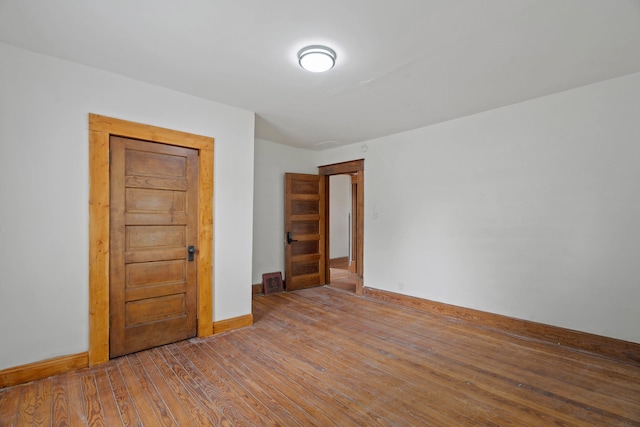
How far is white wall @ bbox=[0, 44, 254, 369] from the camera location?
226 centimetres

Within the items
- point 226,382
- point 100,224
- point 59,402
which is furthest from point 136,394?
point 100,224

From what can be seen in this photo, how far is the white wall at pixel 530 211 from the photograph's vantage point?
2787mm

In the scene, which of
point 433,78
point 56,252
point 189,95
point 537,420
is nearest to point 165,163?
point 189,95

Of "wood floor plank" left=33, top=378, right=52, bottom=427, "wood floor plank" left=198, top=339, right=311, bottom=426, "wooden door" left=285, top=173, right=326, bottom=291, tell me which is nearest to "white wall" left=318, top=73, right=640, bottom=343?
"wooden door" left=285, top=173, right=326, bottom=291

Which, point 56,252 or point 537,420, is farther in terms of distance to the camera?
point 56,252

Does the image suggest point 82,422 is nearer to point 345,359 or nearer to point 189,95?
point 345,359

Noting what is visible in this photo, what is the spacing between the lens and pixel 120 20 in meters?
1.96

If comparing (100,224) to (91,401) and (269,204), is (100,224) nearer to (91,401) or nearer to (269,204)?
(91,401)

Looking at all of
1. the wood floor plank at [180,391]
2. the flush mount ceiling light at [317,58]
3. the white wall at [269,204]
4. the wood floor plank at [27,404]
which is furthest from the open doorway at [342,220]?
the wood floor plank at [27,404]

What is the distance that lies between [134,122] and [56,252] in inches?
53.5

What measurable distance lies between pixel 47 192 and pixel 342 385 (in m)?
2.95

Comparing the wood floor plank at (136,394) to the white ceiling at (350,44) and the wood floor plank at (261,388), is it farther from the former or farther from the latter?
the white ceiling at (350,44)

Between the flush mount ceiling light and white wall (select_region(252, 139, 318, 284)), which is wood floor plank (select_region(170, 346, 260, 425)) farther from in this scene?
the flush mount ceiling light

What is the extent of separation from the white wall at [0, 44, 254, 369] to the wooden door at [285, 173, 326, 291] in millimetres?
2830
